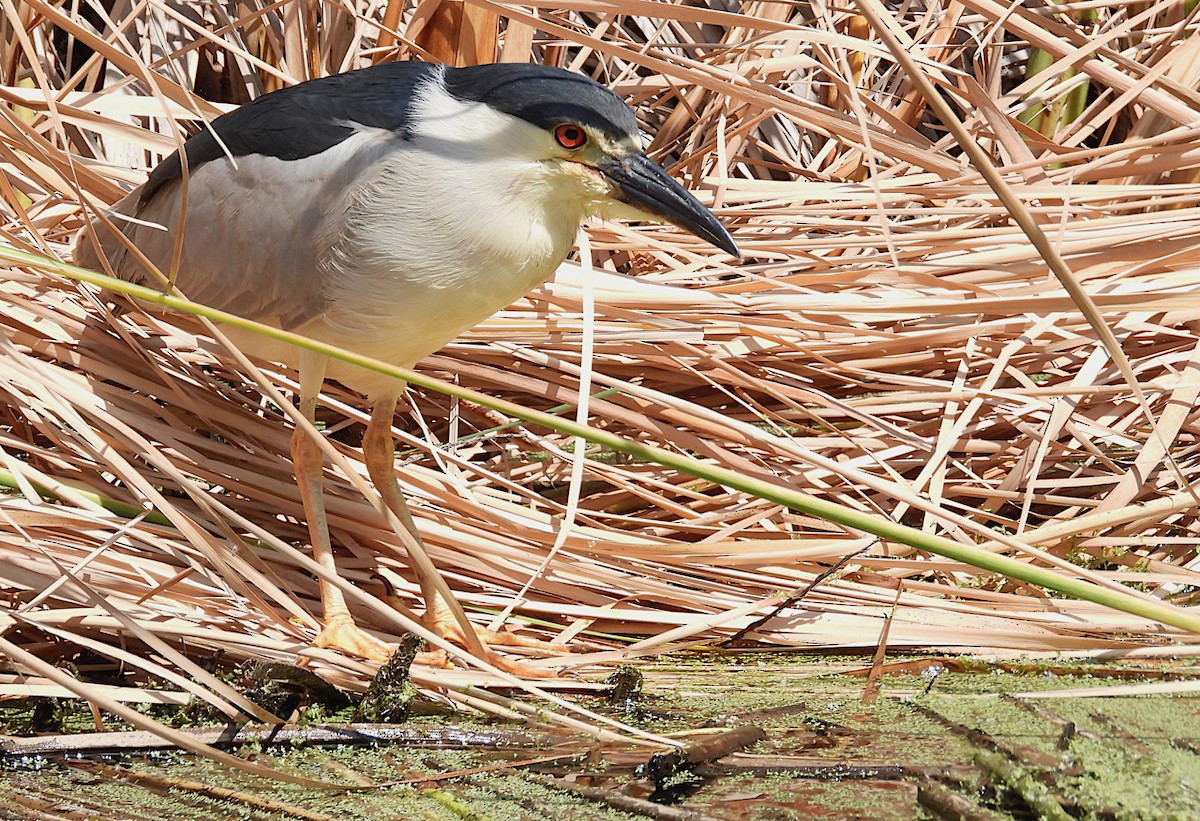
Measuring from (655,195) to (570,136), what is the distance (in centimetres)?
20

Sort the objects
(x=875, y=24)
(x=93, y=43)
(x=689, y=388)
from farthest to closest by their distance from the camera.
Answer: (x=689, y=388)
(x=93, y=43)
(x=875, y=24)

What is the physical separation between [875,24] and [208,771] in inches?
51.8

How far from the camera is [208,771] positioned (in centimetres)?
172

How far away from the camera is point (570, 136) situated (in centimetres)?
230

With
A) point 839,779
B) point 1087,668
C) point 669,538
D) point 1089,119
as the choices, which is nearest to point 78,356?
point 669,538

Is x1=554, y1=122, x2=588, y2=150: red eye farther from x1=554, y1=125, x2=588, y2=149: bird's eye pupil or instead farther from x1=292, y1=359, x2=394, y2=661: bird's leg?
x1=292, y1=359, x2=394, y2=661: bird's leg

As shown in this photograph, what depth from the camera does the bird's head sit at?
2.28 meters

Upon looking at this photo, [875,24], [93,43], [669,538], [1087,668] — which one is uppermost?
[875,24]

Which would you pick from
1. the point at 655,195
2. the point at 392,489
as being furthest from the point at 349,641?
the point at 655,195

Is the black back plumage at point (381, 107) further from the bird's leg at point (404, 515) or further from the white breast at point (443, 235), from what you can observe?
the bird's leg at point (404, 515)

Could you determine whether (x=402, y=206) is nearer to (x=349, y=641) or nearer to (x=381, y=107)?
(x=381, y=107)

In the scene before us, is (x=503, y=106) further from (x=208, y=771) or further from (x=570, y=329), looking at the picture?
(x=208, y=771)

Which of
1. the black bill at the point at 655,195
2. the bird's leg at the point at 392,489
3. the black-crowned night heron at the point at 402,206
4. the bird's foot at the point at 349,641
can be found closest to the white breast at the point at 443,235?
the black-crowned night heron at the point at 402,206

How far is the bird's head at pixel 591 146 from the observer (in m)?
2.28
